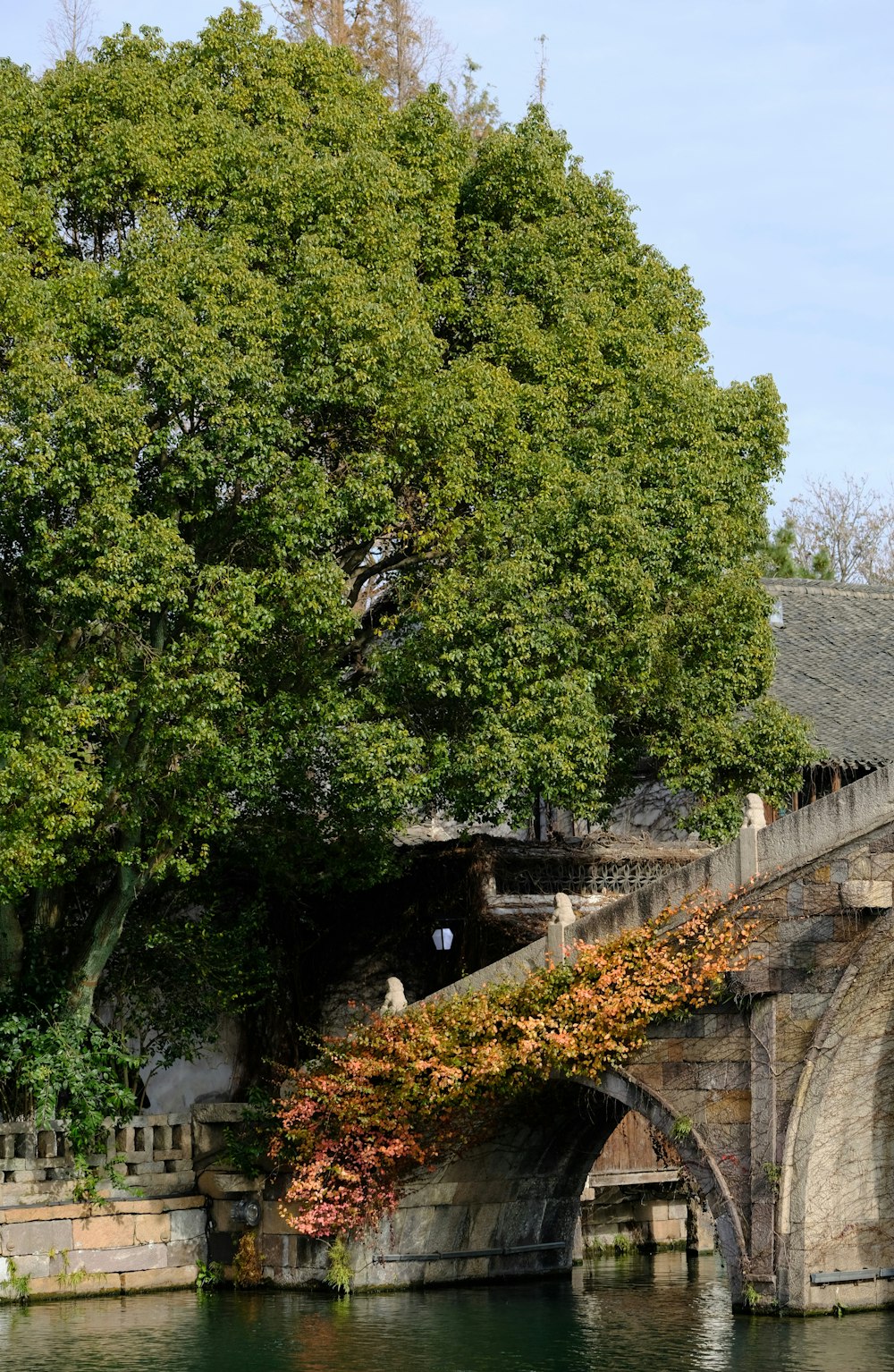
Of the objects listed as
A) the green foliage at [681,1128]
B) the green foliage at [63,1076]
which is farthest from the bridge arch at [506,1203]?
the green foliage at [63,1076]

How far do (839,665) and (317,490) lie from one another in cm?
1252

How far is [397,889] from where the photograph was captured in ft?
77.3

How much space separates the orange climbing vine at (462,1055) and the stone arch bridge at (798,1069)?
0.32 meters

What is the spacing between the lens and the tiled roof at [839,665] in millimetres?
25047

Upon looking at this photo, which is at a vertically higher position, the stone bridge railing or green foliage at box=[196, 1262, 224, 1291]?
the stone bridge railing

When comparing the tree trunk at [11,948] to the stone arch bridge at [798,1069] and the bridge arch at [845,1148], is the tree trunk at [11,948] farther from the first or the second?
the bridge arch at [845,1148]

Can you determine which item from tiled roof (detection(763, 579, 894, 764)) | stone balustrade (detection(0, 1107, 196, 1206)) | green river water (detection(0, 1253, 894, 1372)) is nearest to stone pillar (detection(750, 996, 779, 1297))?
green river water (detection(0, 1253, 894, 1372))

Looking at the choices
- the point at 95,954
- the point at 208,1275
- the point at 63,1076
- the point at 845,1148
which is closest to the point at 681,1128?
the point at 845,1148

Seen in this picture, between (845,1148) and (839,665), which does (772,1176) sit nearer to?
(845,1148)

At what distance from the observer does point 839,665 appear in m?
27.9

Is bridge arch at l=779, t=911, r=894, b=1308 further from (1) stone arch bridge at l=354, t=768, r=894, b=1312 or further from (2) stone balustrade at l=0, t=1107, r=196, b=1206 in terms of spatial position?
(2) stone balustrade at l=0, t=1107, r=196, b=1206

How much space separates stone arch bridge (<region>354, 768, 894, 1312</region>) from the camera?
15773 mm

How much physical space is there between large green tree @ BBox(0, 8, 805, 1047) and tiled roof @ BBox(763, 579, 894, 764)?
372 centimetres

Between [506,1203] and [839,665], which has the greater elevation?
[839,665]
